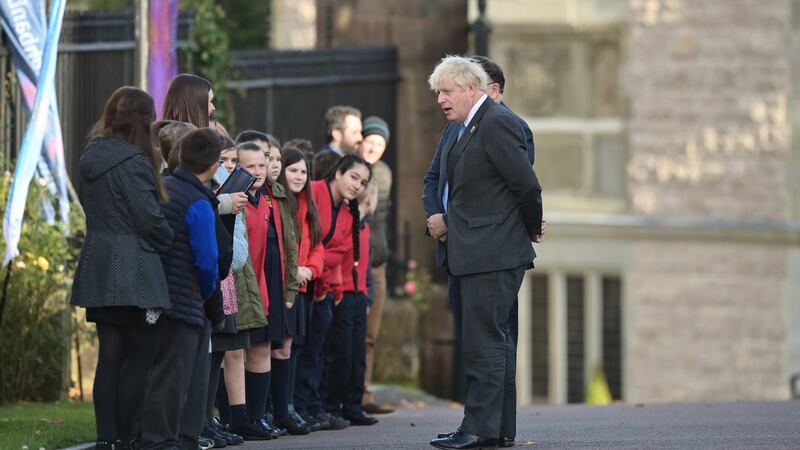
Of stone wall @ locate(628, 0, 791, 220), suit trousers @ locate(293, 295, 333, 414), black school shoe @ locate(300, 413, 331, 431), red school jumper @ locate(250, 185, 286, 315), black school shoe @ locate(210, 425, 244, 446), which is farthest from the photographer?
stone wall @ locate(628, 0, 791, 220)

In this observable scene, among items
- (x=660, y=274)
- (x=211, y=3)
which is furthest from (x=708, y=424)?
(x=660, y=274)

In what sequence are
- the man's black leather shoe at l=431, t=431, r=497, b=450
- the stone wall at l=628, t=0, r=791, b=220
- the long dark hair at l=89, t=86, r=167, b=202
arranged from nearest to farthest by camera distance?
1. the long dark hair at l=89, t=86, r=167, b=202
2. the man's black leather shoe at l=431, t=431, r=497, b=450
3. the stone wall at l=628, t=0, r=791, b=220

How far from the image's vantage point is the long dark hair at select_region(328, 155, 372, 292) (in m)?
12.6

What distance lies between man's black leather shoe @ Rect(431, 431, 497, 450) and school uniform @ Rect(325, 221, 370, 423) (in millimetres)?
2664

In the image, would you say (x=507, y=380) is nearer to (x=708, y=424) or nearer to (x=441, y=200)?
(x=441, y=200)

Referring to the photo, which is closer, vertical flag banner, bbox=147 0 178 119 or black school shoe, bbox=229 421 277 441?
black school shoe, bbox=229 421 277 441

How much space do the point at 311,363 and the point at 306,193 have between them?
3.43 feet

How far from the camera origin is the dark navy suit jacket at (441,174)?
416 inches

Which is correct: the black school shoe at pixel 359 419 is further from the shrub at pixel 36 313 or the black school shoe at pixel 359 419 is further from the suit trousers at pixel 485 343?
the suit trousers at pixel 485 343

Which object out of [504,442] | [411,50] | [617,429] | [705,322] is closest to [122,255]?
[504,442]

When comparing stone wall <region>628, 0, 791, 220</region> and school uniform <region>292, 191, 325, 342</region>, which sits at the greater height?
stone wall <region>628, 0, 791, 220</region>

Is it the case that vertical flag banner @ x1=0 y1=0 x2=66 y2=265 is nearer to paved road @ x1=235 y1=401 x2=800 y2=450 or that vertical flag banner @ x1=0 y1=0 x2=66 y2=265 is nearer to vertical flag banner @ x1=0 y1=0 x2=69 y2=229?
vertical flag banner @ x1=0 y1=0 x2=69 y2=229

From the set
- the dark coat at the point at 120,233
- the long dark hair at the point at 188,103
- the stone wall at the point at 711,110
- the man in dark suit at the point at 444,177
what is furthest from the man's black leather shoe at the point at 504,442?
the stone wall at the point at 711,110

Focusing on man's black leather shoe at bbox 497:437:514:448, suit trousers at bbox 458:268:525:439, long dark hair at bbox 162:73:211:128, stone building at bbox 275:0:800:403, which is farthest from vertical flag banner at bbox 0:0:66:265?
stone building at bbox 275:0:800:403
